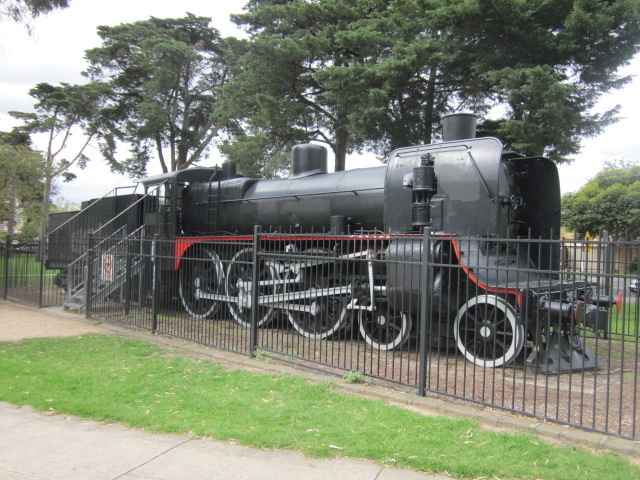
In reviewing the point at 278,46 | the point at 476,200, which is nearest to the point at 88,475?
the point at 476,200

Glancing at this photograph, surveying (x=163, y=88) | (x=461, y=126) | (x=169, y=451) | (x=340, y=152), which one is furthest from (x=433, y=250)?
(x=163, y=88)

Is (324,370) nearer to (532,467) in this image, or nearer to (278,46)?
(532,467)

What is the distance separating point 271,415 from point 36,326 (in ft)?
22.0

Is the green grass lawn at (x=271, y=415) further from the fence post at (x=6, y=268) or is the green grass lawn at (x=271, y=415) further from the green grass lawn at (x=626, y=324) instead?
the fence post at (x=6, y=268)

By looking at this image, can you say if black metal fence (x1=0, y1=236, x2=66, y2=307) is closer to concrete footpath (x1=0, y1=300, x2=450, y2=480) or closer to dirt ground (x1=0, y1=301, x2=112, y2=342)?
dirt ground (x1=0, y1=301, x2=112, y2=342)

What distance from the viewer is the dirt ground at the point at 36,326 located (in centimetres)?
819

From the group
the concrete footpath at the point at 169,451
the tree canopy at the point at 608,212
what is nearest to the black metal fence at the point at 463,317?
the concrete footpath at the point at 169,451

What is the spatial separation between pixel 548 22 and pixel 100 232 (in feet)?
39.6

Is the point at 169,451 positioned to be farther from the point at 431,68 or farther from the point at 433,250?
the point at 431,68

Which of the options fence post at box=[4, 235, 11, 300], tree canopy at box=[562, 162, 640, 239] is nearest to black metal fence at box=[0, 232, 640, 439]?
fence post at box=[4, 235, 11, 300]

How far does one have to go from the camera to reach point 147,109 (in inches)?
1069

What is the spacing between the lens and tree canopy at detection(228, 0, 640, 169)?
36.8ft

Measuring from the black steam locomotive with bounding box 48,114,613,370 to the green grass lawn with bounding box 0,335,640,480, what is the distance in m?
0.90

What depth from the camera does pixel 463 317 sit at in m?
6.39
